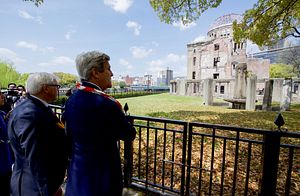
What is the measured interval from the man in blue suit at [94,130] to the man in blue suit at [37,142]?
0.74ft

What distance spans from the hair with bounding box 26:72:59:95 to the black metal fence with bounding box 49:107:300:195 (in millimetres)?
1465

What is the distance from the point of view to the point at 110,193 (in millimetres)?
1570

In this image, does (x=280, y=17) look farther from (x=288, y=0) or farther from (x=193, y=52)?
(x=193, y=52)

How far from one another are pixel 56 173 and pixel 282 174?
466cm

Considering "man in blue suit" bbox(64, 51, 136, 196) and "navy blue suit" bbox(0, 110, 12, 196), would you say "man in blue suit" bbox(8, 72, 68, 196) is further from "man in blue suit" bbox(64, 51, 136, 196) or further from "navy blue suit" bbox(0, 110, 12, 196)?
"navy blue suit" bbox(0, 110, 12, 196)

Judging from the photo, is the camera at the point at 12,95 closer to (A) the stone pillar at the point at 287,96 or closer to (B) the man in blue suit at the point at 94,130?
(B) the man in blue suit at the point at 94,130

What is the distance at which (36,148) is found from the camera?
1563mm

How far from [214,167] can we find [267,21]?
30.9 ft

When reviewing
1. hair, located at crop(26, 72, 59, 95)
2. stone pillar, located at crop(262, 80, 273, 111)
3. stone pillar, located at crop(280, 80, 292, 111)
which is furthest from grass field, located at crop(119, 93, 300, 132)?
hair, located at crop(26, 72, 59, 95)

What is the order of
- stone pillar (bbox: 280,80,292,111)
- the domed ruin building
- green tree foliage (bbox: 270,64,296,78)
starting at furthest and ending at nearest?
1. green tree foliage (bbox: 270,64,296,78)
2. the domed ruin building
3. stone pillar (bbox: 280,80,292,111)

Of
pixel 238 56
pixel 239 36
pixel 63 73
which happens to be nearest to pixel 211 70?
pixel 238 56

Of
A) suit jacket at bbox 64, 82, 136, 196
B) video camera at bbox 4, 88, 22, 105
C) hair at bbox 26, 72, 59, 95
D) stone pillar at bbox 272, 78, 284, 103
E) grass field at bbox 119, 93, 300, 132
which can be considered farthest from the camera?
stone pillar at bbox 272, 78, 284, 103

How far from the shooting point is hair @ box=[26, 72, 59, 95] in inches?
67.9

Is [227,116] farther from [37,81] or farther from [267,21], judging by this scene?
[37,81]
